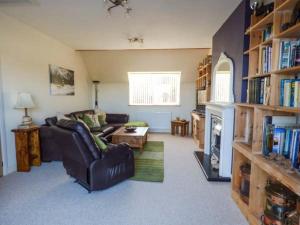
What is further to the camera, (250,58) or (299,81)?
(250,58)

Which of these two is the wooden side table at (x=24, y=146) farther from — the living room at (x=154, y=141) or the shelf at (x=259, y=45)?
the shelf at (x=259, y=45)

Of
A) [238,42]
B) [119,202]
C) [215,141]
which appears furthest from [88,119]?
[238,42]

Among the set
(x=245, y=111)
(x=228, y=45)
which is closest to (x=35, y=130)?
(x=245, y=111)

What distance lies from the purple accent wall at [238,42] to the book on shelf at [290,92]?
0.93 metres

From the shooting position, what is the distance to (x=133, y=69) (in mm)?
6191

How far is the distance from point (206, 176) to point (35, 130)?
10.0ft

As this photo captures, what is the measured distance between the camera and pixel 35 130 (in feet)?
10.8

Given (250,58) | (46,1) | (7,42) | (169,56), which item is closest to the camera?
(250,58)

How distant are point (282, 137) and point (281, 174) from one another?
40 centimetres

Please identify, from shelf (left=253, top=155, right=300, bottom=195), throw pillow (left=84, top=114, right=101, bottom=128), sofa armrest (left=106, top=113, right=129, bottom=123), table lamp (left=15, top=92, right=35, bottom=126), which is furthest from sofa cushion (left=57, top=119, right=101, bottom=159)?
sofa armrest (left=106, top=113, right=129, bottom=123)

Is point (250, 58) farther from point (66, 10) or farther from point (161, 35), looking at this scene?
point (66, 10)

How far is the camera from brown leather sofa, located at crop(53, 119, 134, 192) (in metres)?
2.26

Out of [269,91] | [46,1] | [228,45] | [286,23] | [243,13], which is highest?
[46,1]

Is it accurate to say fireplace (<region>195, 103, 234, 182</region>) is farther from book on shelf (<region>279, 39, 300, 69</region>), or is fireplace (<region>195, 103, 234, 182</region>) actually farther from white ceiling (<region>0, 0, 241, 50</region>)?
white ceiling (<region>0, 0, 241, 50</region>)
